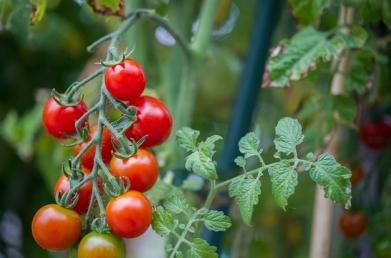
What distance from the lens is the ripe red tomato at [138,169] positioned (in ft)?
2.01

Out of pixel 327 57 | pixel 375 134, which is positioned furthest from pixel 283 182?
pixel 375 134

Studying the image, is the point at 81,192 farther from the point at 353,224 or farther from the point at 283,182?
the point at 353,224

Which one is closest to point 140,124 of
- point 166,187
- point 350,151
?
point 166,187

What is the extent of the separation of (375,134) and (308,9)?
282mm

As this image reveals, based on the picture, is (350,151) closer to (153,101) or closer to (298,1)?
(298,1)

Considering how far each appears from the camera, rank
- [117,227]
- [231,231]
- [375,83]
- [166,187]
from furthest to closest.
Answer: [231,231] < [375,83] < [166,187] < [117,227]

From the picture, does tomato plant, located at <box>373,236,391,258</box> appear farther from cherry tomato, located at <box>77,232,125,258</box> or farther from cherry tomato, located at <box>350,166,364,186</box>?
cherry tomato, located at <box>77,232,125,258</box>

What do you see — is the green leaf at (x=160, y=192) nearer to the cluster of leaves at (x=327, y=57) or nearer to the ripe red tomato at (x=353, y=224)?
the cluster of leaves at (x=327, y=57)

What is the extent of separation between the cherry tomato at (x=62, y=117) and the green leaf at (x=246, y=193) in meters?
0.13

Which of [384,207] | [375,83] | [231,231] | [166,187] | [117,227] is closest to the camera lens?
[117,227]

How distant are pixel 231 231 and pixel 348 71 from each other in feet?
1.88

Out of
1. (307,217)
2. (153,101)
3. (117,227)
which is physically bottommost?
(117,227)

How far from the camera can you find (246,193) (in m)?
0.63

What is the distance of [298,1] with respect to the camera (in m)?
0.84
